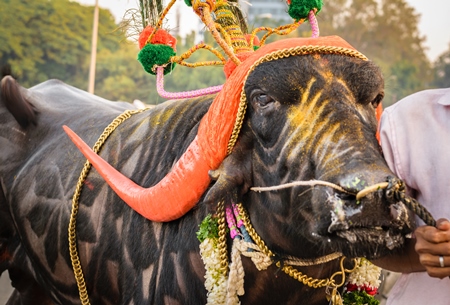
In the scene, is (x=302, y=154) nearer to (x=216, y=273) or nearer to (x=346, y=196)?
(x=346, y=196)

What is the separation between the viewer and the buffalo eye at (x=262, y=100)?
101 inches

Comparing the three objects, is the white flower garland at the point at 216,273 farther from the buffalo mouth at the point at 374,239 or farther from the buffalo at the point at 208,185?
the buffalo mouth at the point at 374,239

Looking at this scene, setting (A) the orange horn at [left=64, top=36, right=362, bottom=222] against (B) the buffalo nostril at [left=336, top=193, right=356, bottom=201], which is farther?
(A) the orange horn at [left=64, top=36, right=362, bottom=222]

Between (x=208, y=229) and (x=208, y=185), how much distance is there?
0.20 metres

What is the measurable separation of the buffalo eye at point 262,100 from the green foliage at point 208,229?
60 centimetres

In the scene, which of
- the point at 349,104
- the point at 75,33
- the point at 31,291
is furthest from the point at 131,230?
the point at 75,33

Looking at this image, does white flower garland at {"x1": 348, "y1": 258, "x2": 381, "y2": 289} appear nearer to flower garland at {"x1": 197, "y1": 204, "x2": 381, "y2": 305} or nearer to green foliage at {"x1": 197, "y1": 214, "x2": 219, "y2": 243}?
flower garland at {"x1": 197, "y1": 204, "x2": 381, "y2": 305}

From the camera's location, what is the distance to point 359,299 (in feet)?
9.60

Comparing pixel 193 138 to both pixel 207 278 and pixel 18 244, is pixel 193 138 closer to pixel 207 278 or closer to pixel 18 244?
pixel 207 278

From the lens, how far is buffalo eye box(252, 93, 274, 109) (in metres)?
2.56

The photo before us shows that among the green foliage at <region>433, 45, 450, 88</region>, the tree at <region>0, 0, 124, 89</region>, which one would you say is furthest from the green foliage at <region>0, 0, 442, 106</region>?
the green foliage at <region>433, 45, 450, 88</region>

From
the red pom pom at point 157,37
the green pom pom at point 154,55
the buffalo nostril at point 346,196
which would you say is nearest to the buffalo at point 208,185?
the buffalo nostril at point 346,196

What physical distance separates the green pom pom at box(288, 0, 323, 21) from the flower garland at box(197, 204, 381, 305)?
116 cm

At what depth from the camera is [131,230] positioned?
3301mm
